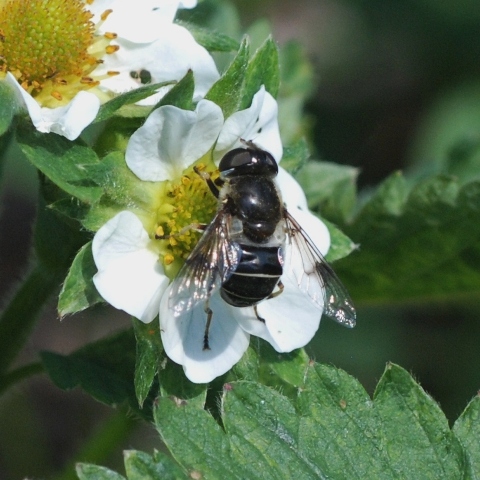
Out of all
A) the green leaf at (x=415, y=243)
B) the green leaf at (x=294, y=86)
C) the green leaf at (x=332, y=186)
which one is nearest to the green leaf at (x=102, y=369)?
the green leaf at (x=415, y=243)

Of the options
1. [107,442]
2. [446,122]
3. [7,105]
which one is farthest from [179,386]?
[446,122]

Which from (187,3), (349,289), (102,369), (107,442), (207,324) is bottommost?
(107,442)

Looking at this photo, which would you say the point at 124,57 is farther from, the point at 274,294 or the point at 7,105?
the point at 274,294

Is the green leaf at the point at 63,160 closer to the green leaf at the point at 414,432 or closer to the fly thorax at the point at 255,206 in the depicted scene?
the fly thorax at the point at 255,206

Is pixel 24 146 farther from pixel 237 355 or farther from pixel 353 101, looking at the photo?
pixel 353 101

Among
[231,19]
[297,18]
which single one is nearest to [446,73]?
[297,18]
